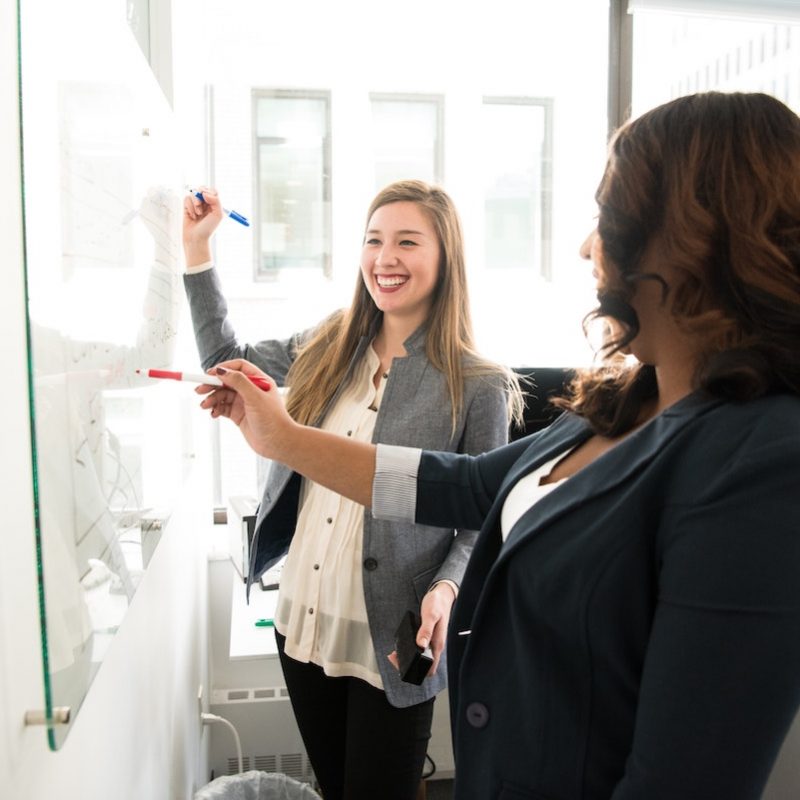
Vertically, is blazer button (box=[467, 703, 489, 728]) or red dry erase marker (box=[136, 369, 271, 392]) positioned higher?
red dry erase marker (box=[136, 369, 271, 392])

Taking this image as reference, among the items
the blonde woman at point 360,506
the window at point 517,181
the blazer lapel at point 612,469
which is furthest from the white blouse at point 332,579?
the window at point 517,181

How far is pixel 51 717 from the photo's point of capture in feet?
2.01

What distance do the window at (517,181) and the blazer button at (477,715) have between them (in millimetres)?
2537

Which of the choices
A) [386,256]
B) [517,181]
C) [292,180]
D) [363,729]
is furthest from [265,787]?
[517,181]

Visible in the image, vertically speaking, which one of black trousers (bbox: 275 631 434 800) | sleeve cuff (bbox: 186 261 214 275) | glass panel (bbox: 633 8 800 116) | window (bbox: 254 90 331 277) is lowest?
black trousers (bbox: 275 631 434 800)

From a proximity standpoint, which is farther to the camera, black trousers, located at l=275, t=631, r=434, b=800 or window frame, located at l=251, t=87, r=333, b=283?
window frame, located at l=251, t=87, r=333, b=283

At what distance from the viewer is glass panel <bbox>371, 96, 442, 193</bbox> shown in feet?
10.00

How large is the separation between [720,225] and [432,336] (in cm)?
89

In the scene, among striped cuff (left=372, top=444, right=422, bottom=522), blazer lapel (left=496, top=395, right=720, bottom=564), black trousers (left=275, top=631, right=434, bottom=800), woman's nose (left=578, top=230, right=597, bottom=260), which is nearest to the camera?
blazer lapel (left=496, top=395, right=720, bottom=564)

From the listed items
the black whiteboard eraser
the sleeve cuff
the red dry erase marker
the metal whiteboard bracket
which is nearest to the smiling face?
the sleeve cuff

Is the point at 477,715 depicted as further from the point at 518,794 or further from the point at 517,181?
the point at 517,181

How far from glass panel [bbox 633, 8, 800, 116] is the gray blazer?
6.79 feet

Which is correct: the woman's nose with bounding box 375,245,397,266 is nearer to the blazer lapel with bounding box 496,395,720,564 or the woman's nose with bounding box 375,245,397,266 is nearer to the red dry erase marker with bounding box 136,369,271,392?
the red dry erase marker with bounding box 136,369,271,392

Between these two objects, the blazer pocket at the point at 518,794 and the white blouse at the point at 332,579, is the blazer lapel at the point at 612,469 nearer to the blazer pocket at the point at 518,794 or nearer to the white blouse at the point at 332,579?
the blazer pocket at the point at 518,794
